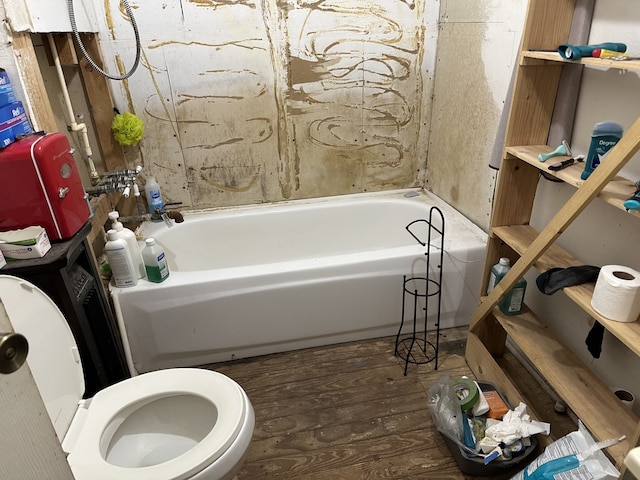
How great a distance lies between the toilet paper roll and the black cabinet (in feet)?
4.77

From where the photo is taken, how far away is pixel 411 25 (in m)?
2.32

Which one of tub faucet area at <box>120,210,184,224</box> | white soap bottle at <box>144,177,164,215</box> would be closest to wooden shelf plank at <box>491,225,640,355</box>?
tub faucet area at <box>120,210,184,224</box>

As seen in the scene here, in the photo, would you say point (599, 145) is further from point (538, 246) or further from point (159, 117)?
point (159, 117)

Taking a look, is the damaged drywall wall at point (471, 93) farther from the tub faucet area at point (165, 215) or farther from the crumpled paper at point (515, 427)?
the tub faucet area at point (165, 215)

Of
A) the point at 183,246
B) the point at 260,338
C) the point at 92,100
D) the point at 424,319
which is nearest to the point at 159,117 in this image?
the point at 92,100

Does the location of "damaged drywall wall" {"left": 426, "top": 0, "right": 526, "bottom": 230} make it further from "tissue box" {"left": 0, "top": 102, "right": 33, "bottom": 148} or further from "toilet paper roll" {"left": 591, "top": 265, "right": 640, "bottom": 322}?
"tissue box" {"left": 0, "top": 102, "right": 33, "bottom": 148}

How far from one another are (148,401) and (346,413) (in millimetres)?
745

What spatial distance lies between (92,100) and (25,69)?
2.69 feet

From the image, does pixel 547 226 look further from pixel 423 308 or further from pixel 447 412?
pixel 423 308

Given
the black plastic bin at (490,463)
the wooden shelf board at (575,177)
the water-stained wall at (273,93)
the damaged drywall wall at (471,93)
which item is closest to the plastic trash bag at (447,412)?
the black plastic bin at (490,463)

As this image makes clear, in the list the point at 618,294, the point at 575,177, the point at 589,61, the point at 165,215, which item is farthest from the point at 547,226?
the point at 165,215

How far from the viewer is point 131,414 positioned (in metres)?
1.33

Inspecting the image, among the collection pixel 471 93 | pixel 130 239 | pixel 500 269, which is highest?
pixel 471 93

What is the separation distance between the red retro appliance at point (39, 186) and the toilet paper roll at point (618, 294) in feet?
4.90
